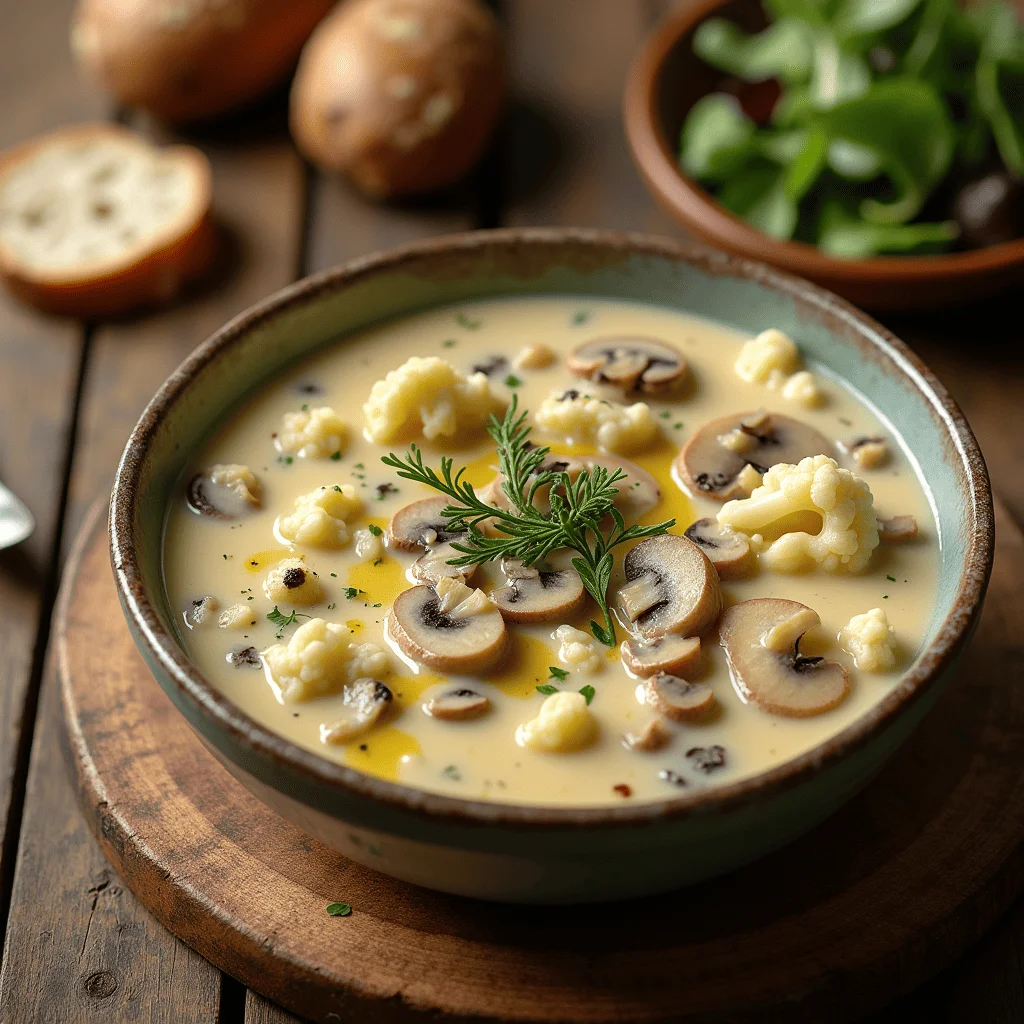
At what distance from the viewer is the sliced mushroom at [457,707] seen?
2299 mm

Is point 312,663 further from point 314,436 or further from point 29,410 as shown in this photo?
point 29,410

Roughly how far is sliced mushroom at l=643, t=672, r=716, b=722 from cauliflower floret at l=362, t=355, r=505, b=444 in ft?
2.55

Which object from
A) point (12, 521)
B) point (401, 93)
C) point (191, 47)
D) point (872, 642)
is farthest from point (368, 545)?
A: point (191, 47)

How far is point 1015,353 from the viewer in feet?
12.1

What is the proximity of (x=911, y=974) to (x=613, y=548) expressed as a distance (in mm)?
916

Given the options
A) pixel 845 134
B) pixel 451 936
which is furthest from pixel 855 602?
pixel 845 134

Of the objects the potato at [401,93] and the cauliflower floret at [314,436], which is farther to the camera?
the potato at [401,93]

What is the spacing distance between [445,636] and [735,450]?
0.78 metres

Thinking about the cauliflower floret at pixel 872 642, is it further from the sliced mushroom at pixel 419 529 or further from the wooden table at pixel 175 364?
the sliced mushroom at pixel 419 529

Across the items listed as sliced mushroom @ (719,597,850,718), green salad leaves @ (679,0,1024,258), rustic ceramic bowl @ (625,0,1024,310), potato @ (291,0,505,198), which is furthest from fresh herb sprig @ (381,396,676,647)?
potato @ (291,0,505,198)

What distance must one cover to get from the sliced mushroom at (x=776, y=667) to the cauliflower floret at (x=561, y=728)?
0.97 feet

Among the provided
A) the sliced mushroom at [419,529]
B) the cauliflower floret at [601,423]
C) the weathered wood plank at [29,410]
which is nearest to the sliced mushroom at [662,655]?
the sliced mushroom at [419,529]

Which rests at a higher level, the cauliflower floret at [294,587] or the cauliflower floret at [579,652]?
the cauliflower floret at [579,652]

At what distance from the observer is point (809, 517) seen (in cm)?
259
